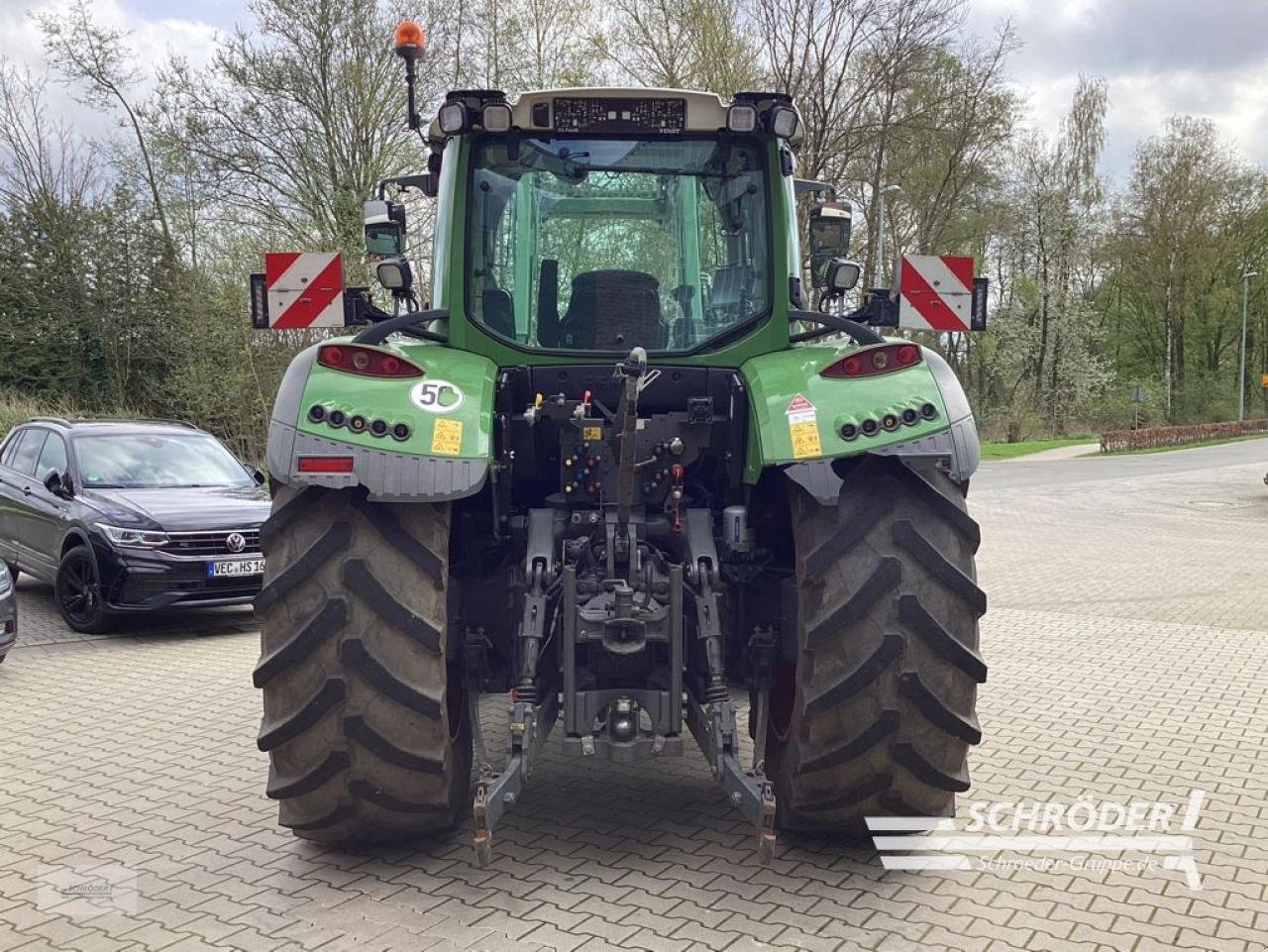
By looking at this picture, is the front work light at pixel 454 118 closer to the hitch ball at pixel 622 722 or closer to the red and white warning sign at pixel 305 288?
the red and white warning sign at pixel 305 288

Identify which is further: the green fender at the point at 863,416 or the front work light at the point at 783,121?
the front work light at the point at 783,121

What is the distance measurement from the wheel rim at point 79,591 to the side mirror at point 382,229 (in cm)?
506

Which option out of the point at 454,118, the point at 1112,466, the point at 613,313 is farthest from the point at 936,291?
the point at 1112,466

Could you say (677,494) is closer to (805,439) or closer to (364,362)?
(805,439)

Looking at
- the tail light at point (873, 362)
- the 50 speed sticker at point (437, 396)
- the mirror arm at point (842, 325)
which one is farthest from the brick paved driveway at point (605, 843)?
the mirror arm at point (842, 325)

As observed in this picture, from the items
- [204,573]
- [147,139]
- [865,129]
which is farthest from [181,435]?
[865,129]

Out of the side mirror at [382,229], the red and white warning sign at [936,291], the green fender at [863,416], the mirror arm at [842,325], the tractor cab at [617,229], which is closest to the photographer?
the green fender at [863,416]

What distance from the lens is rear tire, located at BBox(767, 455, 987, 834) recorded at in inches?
143

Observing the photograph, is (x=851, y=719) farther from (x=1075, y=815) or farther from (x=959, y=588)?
(x=1075, y=815)

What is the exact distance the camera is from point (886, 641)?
3.63m

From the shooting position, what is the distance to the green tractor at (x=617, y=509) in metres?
3.66

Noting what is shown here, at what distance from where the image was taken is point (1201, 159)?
154 feet

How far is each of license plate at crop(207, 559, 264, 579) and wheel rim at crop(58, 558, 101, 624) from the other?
911mm

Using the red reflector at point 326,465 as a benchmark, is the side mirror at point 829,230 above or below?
above
